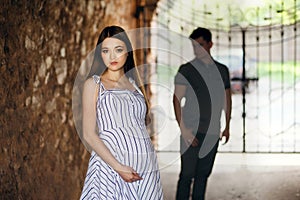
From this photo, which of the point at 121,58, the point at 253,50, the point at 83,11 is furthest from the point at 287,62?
the point at 121,58

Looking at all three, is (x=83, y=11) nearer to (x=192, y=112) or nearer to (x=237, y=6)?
(x=192, y=112)

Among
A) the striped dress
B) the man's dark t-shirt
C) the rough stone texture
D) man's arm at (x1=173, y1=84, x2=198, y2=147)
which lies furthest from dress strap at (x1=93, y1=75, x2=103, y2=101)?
the man's dark t-shirt

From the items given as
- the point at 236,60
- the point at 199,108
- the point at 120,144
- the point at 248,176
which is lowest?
the point at 248,176

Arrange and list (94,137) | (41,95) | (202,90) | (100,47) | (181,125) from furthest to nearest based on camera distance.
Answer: (202,90) < (181,125) < (41,95) < (100,47) < (94,137)

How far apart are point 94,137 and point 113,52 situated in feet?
1.29

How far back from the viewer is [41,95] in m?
4.62

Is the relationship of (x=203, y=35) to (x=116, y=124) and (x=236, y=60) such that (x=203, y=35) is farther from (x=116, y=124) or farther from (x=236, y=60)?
(x=236, y=60)

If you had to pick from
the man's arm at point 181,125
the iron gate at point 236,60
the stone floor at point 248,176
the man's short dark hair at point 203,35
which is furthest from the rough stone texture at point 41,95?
the iron gate at point 236,60

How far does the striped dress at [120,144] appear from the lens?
129 inches

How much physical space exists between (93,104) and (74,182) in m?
2.27

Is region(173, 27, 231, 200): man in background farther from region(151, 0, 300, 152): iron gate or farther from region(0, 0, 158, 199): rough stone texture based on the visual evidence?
region(151, 0, 300, 152): iron gate

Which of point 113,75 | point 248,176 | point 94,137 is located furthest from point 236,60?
point 94,137

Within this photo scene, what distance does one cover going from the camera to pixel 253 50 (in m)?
16.3

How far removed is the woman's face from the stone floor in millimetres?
3006
